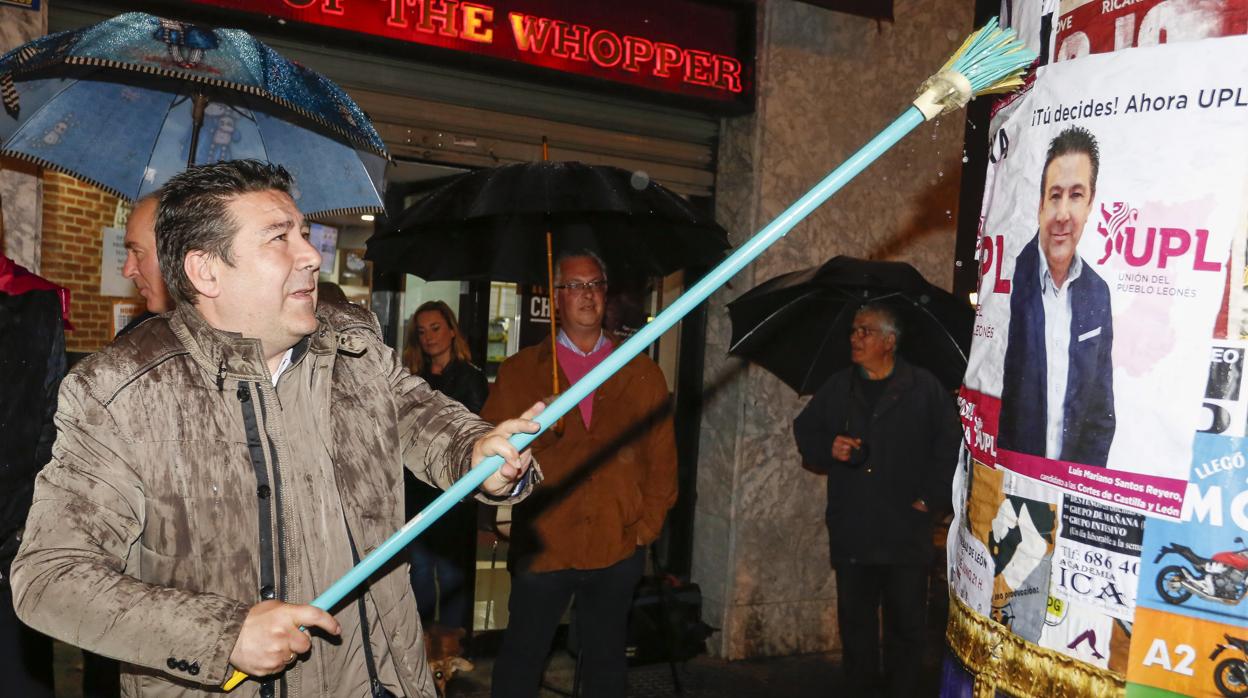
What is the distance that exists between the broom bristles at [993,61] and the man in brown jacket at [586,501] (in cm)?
291

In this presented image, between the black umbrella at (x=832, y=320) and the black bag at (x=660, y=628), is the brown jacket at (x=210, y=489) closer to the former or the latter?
the black umbrella at (x=832, y=320)

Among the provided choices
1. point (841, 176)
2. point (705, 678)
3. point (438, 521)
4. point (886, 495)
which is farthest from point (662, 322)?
point (705, 678)

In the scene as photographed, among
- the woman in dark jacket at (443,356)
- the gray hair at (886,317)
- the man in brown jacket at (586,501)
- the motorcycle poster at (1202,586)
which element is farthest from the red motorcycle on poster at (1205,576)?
the woman in dark jacket at (443,356)

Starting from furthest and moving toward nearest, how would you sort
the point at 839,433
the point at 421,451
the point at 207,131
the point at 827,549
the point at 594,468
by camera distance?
the point at 827,549, the point at 839,433, the point at 594,468, the point at 207,131, the point at 421,451

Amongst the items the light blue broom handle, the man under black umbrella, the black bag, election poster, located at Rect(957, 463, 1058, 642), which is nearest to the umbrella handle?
the light blue broom handle

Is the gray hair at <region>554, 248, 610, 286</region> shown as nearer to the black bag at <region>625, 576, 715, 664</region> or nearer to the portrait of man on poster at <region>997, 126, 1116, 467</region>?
the black bag at <region>625, 576, 715, 664</region>

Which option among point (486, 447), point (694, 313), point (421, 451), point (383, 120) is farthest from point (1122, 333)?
point (694, 313)

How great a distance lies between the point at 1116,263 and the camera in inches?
60.4

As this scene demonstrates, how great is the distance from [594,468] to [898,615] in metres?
1.90

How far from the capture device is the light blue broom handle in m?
1.79

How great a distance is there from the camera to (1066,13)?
1669mm

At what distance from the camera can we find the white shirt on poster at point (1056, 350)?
63.3 inches

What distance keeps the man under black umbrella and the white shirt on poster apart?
348 centimetres

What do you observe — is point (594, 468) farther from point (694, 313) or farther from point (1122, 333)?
point (1122, 333)
